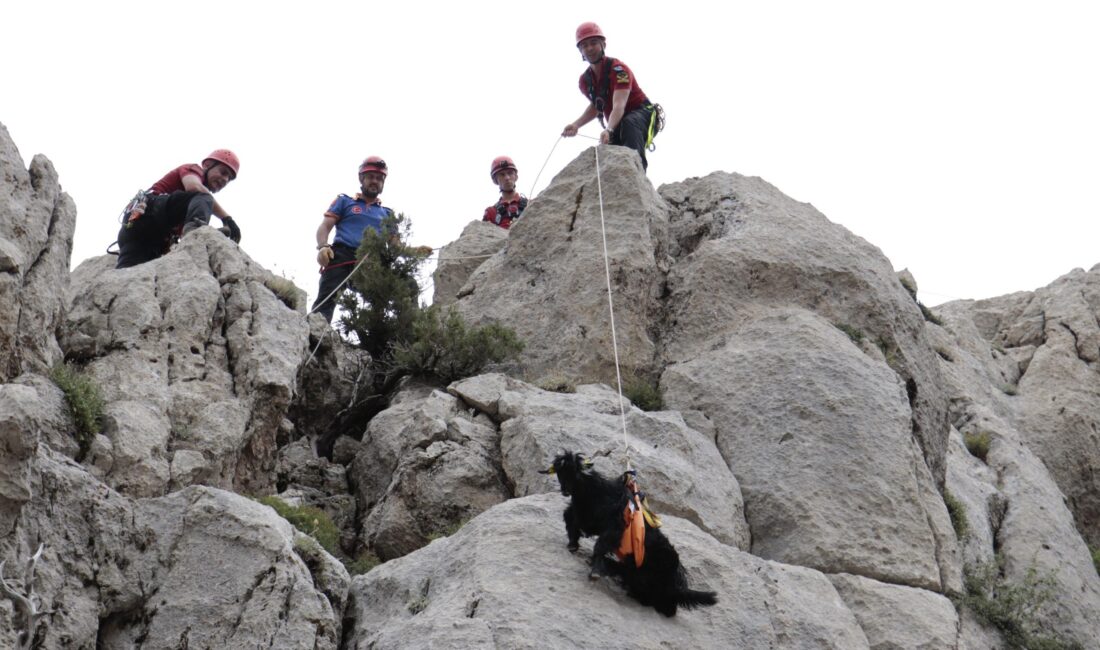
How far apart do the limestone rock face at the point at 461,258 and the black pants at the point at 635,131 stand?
2268 mm

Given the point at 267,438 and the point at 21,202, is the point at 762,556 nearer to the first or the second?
the point at 267,438

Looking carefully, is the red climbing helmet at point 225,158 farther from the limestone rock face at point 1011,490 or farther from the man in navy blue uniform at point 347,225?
the limestone rock face at point 1011,490

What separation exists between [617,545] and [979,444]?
8.96m

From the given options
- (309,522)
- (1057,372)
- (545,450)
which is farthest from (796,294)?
(1057,372)

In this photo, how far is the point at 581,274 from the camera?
579 inches

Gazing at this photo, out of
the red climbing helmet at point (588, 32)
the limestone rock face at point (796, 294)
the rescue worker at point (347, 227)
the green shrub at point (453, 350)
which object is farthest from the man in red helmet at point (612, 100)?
the green shrub at point (453, 350)

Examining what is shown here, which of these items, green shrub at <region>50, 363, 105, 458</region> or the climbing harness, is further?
the climbing harness

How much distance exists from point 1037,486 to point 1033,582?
2.58 m

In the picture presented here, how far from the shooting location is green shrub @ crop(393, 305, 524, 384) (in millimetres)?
14008

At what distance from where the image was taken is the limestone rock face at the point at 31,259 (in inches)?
393

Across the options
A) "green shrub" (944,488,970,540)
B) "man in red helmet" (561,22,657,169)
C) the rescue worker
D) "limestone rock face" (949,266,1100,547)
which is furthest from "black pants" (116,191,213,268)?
"limestone rock face" (949,266,1100,547)

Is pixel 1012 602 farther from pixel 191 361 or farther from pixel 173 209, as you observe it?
pixel 173 209

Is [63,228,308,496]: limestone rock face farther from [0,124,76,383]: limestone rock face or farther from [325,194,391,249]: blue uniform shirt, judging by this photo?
[325,194,391,249]: blue uniform shirt

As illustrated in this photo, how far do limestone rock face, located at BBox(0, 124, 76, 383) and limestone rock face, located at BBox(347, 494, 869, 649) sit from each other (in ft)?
11.5
